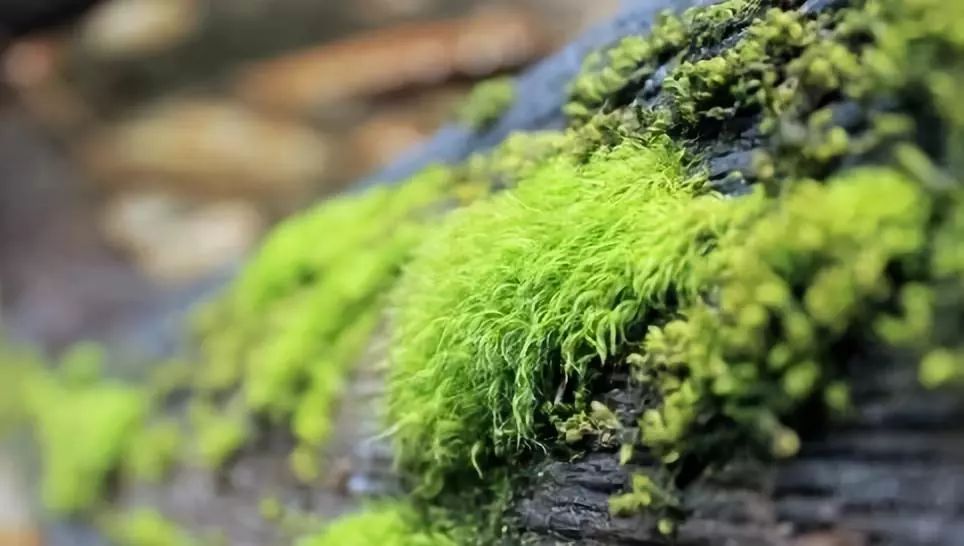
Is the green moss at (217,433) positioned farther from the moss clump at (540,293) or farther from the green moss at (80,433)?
the moss clump at (540,293)

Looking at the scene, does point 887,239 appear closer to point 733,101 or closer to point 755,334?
point 755,334

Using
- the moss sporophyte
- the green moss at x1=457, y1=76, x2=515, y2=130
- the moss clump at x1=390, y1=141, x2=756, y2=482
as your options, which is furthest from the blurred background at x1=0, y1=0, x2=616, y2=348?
the moss clump at x1=390, y1=141, x2=756, y2=482

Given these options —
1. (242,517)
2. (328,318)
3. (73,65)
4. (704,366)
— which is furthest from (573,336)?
(73,65)

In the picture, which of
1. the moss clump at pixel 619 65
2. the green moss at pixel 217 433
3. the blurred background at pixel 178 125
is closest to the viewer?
the moss clump at pixel 619 65

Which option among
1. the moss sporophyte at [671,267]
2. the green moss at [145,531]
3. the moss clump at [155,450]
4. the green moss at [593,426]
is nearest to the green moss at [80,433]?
the moss clump at [155,450]

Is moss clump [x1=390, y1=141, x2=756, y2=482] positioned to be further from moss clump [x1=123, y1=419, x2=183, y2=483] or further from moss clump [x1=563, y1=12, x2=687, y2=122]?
moss clump [x1=123, y1=419, x2=183, y2=483]

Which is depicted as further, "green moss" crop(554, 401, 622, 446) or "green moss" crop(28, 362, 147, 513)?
"green moss" crop(28, 362, 147, 513)

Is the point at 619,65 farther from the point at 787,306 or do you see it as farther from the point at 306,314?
the point at 306,314
